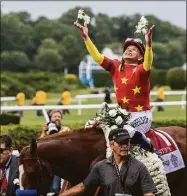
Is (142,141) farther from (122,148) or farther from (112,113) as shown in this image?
(122,148)

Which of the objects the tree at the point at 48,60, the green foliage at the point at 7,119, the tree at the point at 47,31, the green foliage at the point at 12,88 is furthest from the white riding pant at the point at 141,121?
the tree at the point at 47,31

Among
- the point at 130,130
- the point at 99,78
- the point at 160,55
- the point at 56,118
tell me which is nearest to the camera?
the point at 130,130

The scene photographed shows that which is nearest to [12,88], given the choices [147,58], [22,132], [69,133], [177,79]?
[177,79]

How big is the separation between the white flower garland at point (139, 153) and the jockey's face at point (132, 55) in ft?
1.81

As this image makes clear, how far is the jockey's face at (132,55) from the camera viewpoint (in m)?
7.04

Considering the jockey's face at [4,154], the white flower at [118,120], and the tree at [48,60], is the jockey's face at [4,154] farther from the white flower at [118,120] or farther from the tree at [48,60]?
the tree at [48,60]

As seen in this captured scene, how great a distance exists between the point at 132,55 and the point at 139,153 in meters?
1.04

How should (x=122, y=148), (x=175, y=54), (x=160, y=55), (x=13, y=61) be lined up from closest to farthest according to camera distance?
(x=122, y=148) → (x=13, y=61) → (x=160, y=55) → (x=175, y=54)

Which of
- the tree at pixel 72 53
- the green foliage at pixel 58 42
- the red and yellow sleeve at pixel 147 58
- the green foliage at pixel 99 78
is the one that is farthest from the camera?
the tree at pixel 72 53

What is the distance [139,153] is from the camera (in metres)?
6.82

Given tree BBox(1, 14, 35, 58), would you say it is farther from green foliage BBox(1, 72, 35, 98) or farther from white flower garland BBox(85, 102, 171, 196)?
white flower garland BBox(85, 102, 171, 196)

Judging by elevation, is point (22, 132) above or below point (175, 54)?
below

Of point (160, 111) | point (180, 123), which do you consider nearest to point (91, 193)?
point (180, 123)

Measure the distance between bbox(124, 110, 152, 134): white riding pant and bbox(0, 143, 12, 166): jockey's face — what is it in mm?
1328
